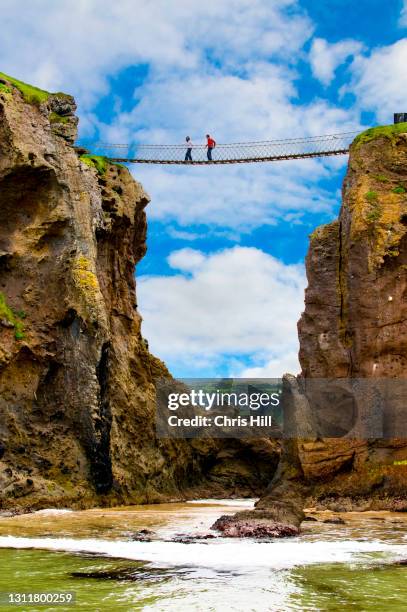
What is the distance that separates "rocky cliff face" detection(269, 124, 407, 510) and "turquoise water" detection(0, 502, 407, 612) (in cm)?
869

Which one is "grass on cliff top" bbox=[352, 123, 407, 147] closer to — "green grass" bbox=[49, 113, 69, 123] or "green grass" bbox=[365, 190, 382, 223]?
"green grass" bbox=[365, 190, 382, 223]

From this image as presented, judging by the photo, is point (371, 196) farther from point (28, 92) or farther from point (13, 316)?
point (28, 92)

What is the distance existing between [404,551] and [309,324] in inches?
722

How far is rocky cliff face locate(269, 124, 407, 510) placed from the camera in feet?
92.9

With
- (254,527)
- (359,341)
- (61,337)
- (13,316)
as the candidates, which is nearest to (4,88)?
(13,316)

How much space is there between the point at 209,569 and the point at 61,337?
70.7ft

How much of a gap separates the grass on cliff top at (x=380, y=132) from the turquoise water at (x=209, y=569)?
64.5 ft

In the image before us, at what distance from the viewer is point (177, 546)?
52.3ft

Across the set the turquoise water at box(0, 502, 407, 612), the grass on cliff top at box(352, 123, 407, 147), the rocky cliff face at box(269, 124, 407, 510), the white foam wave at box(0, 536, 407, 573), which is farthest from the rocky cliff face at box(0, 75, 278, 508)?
the grass on cliff top at box(352, 123, 407, 147)

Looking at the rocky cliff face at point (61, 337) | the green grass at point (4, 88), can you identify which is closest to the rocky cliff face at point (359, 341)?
the rocky cliff face at point (61, 337)

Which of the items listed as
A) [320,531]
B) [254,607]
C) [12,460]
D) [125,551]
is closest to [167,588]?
[254,607]

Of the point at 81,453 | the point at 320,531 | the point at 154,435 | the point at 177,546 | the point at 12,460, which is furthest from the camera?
the point at 154,435

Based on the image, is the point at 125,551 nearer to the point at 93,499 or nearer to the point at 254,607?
the point at 254,607

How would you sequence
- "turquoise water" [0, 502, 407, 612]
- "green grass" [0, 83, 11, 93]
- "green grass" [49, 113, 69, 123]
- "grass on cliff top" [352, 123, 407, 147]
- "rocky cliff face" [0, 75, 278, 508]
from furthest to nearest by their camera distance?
"green grass" [49, 113, 69, 123] → "green grass" [0, 83, 11, 93] → "grass on cliff top" [352, 123, 407, 147] → "rocky cliff face" [0, 75, 278, 508] → "turquoise water" [0, 502, 407, 612]
